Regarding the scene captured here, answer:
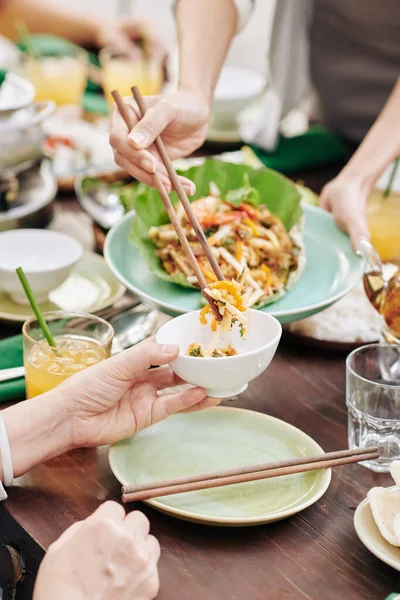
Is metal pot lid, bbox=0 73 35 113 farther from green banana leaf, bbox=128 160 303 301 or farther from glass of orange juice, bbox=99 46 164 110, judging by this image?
glass of orange juice, bbox=99 46 164 110

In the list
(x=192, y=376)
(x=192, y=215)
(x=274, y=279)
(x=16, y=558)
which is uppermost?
(x=192, y=215)

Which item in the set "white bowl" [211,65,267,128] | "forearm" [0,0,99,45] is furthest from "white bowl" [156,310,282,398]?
"forearm" [0,0,99,45]

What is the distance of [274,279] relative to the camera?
187 cm

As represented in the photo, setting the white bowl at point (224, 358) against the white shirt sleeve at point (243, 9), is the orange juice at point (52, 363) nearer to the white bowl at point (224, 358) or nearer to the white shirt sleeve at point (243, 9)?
the white bowl at point (224, 358)

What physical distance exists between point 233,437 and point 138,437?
18cm

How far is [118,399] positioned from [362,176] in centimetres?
109

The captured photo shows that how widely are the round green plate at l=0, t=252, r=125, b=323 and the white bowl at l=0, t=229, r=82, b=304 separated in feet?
0.11

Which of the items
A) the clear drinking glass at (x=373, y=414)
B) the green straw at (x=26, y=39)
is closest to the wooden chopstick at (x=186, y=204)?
the clear drinking glass at (x=373, y=414)

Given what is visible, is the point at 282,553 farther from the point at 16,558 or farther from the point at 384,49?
the point at 384,49

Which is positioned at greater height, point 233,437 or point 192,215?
point 192,215

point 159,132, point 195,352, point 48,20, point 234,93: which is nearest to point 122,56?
point 234,93

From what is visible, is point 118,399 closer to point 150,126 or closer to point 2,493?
point 2,493

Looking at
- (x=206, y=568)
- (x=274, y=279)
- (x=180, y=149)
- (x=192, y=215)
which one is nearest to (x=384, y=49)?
(x=180, y=149)

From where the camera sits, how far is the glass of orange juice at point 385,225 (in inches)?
85.4
